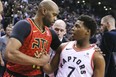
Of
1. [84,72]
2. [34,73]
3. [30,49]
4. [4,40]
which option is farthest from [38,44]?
[4,40]

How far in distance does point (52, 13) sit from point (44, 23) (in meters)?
0.16

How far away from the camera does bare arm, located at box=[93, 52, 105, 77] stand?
3.59 m

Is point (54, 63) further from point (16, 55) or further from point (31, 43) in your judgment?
point (16, 55)

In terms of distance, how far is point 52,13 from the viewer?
3766 millimetres

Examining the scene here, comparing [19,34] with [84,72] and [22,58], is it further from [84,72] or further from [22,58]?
[84,72]

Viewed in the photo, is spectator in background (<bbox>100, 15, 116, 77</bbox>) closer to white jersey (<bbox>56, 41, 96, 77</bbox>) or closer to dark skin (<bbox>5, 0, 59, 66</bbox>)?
white jersey (<bbox>56, 41, 96, 77</bbox>)

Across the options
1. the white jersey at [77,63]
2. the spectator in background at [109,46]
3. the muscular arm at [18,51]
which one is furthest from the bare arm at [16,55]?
the spectator in background at [109,46]

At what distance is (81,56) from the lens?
3.68m

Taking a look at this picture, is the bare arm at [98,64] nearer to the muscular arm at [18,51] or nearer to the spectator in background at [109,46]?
the muscular arm at [18,51]

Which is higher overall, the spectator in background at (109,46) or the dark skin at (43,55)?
the dark skin at (43,55)

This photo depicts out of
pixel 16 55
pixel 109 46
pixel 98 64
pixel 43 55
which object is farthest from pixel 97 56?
pixel 109 46

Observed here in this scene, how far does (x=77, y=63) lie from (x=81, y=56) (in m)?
0.09

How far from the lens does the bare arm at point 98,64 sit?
3594mm

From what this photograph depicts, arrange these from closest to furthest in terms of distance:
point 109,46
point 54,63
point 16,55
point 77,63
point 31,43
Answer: point 16,55 < point 77,63 < point 31,43 < point 54,63 < point 109,46
